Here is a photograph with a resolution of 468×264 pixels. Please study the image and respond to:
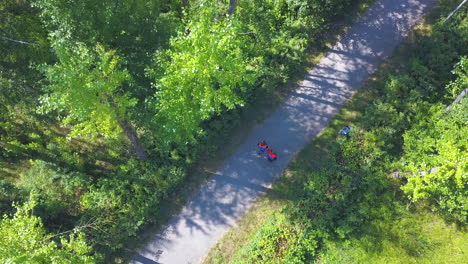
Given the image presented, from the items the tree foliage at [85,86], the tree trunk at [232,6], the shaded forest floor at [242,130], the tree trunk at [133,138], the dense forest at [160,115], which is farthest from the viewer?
the tree trunk at [232,6]

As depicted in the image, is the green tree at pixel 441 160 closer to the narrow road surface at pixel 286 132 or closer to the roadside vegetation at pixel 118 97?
the narrow road surface at pixel 286 132

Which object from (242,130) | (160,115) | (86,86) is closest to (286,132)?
(242,130)

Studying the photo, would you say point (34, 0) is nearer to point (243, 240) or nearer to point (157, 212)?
point (157, 212)

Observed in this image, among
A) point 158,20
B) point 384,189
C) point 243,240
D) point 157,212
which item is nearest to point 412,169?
point 384,189

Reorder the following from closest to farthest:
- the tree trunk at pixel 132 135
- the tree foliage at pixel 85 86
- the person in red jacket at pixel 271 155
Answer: the tree foliage at pixel 85 86, the tree trunk at pixel 132 135, the person in red jacket at pixel 271 155

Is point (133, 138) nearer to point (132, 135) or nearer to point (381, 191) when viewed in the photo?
point (132, 135)

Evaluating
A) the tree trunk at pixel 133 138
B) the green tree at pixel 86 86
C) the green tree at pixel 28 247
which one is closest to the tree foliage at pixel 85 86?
the green tree at pixel 86 86

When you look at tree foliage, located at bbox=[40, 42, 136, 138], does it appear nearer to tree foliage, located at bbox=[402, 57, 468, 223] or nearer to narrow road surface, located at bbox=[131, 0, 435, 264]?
narrow road surface, located at bbox=[131, 0, 435, 264]
